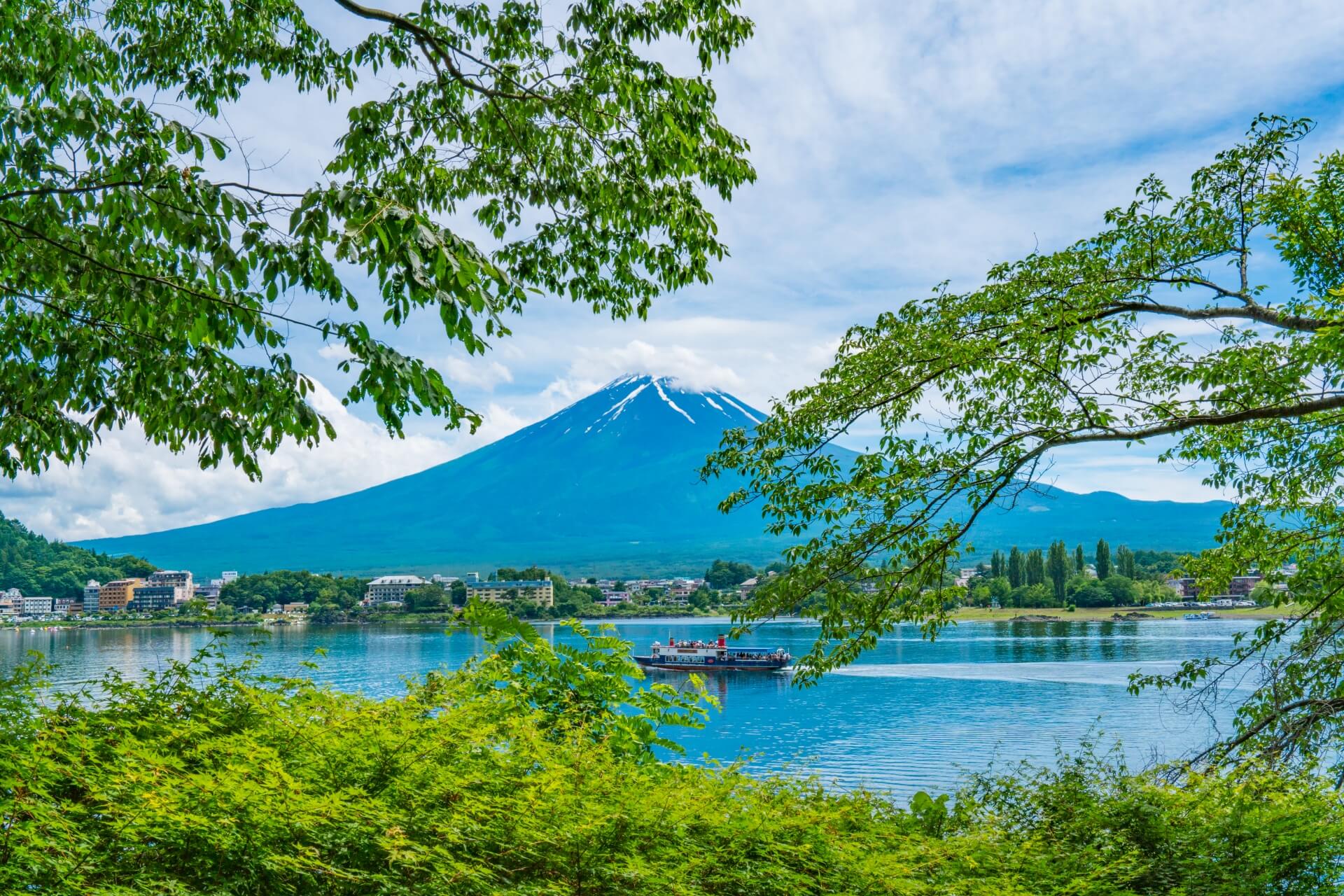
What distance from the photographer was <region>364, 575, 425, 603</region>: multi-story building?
10119cm

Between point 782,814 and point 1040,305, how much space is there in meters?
5.06

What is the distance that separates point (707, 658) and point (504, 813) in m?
49.0

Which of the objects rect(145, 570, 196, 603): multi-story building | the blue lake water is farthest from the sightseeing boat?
rect(145, 570, 196, 603): multi-story building

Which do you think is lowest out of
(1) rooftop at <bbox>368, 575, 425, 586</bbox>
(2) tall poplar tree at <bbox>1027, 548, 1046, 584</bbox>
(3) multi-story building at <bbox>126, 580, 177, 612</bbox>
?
(1) rooftop at <bbox>368, 575, 425, 586</bbox>

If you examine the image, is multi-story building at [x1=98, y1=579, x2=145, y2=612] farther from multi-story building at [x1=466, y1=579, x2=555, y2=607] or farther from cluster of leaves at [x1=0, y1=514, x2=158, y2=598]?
multi-story building at [x1=466, y1=579, x2=555, y2=607]

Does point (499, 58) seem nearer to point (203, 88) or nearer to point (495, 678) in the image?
point (203, 88)

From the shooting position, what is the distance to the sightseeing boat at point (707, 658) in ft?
163

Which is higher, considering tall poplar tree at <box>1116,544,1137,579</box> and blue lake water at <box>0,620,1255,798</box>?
tall poplar tree at <box>1116,544,1137,579</box>

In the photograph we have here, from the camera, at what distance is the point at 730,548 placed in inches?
6186

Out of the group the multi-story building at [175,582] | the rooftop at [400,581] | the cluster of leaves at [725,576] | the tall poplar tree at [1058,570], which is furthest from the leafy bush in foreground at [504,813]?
the rooftop at [400,581]

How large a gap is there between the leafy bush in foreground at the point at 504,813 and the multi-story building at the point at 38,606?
75.8 metres

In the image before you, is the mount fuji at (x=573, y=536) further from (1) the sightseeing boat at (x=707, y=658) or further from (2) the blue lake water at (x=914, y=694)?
(1) the sightseeing boat at (x=707, y=658)

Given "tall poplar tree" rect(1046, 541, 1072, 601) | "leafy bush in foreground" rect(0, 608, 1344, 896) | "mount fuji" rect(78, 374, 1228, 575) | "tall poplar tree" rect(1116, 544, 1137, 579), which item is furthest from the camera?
"mount fuji" rect(78, 374, 1228, 575)

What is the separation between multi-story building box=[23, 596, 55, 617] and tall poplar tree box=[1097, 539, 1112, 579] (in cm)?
7742
